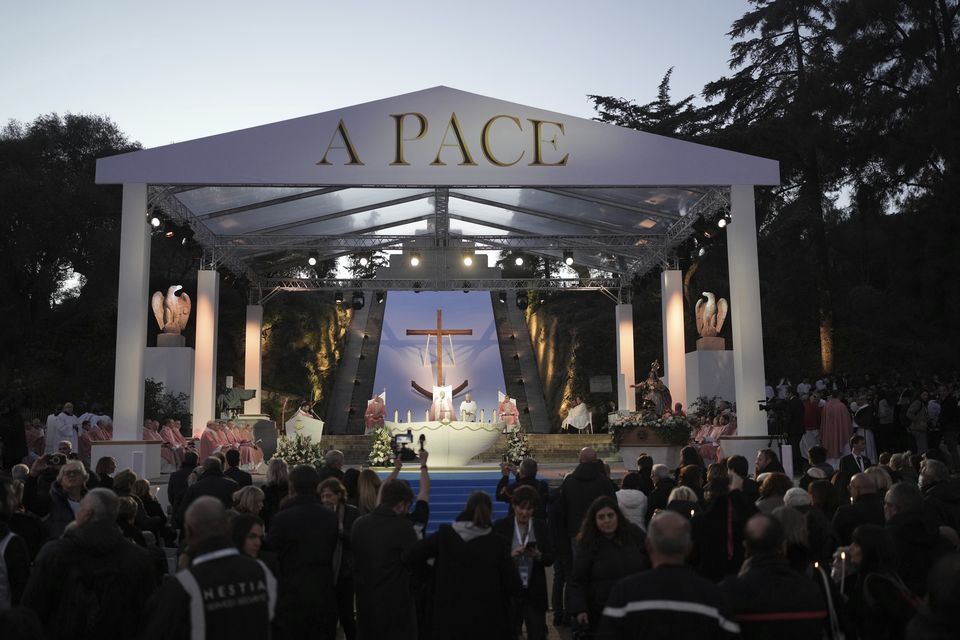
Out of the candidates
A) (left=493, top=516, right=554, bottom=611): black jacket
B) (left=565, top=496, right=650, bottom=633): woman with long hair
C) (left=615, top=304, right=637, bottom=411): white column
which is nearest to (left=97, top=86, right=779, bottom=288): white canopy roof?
(left=615, top=304, right=637, bottom=411): white column

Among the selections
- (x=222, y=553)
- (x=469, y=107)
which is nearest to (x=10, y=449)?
(x=469, y=107)

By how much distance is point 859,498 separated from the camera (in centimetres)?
568

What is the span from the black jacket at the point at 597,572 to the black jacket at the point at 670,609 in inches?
52.7

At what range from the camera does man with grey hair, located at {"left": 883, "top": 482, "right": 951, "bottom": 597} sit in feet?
15.6

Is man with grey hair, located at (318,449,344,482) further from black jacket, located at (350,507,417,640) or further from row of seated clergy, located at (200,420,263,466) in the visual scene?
row of seated clergy, located at (200,420,263,466)

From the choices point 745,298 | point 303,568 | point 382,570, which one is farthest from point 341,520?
point 745,298

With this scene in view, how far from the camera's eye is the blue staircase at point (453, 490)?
13188 millimetres

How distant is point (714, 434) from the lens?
1670 centimetres

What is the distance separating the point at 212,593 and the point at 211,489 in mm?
3615

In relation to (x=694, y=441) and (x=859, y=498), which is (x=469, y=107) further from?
(x=859, y=498)

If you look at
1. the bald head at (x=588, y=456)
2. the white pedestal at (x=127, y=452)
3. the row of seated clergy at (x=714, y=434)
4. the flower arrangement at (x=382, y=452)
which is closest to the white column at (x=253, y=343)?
the flower arrangement at (x=382, y=452)

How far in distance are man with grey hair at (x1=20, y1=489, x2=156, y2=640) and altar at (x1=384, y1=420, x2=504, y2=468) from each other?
14339 mm

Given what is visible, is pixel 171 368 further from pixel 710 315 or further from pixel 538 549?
pixel 538 549

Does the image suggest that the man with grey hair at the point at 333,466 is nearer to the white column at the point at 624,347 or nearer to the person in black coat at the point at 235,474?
the person in black coat at the point at 235,474
